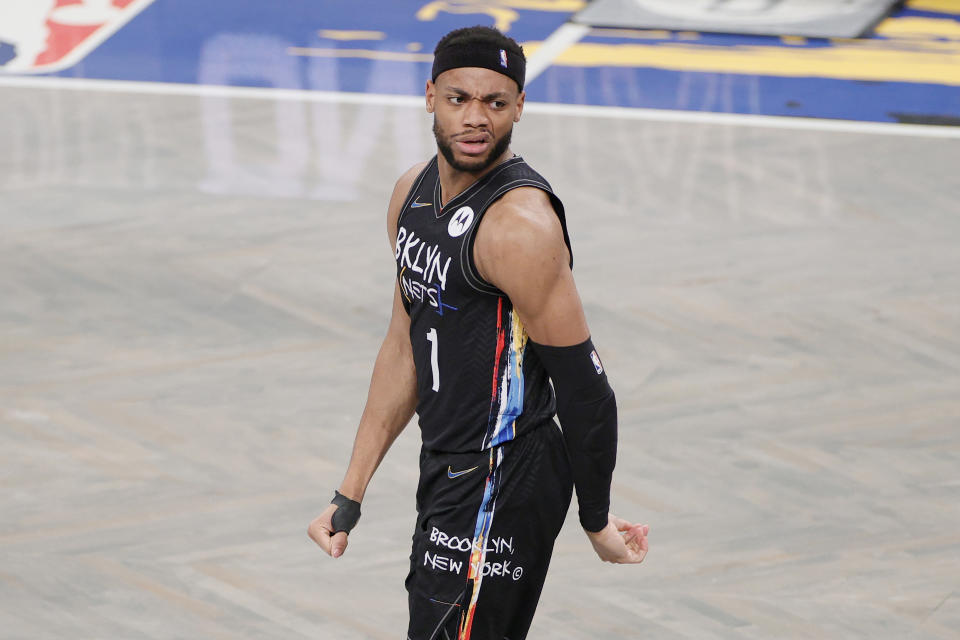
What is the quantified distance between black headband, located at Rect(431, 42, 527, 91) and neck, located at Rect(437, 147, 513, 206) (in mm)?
176

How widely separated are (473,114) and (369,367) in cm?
361

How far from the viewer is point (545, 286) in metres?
3.05

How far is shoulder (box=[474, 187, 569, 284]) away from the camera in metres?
3.03

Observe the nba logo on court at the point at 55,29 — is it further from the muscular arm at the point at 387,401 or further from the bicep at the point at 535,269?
the bicep at the point at 535,269

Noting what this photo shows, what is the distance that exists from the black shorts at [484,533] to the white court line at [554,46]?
795 centimetres

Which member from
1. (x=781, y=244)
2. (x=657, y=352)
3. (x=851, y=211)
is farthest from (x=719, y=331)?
(x=851, y=211)

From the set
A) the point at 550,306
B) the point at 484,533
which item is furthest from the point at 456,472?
the point at 550,306

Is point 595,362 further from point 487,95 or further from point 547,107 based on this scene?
point 547,107

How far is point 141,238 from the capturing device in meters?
8.12

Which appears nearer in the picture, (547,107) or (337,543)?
(337,543)

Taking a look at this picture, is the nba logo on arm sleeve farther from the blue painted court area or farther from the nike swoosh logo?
the blue painted court area

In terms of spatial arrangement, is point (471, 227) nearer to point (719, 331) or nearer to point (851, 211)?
point (719, 331)

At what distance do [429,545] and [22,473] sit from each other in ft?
9.56

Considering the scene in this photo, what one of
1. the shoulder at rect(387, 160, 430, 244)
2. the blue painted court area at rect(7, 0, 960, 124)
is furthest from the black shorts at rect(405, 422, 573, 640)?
the blue painted court area at rect(7, 0, 960, 124)
